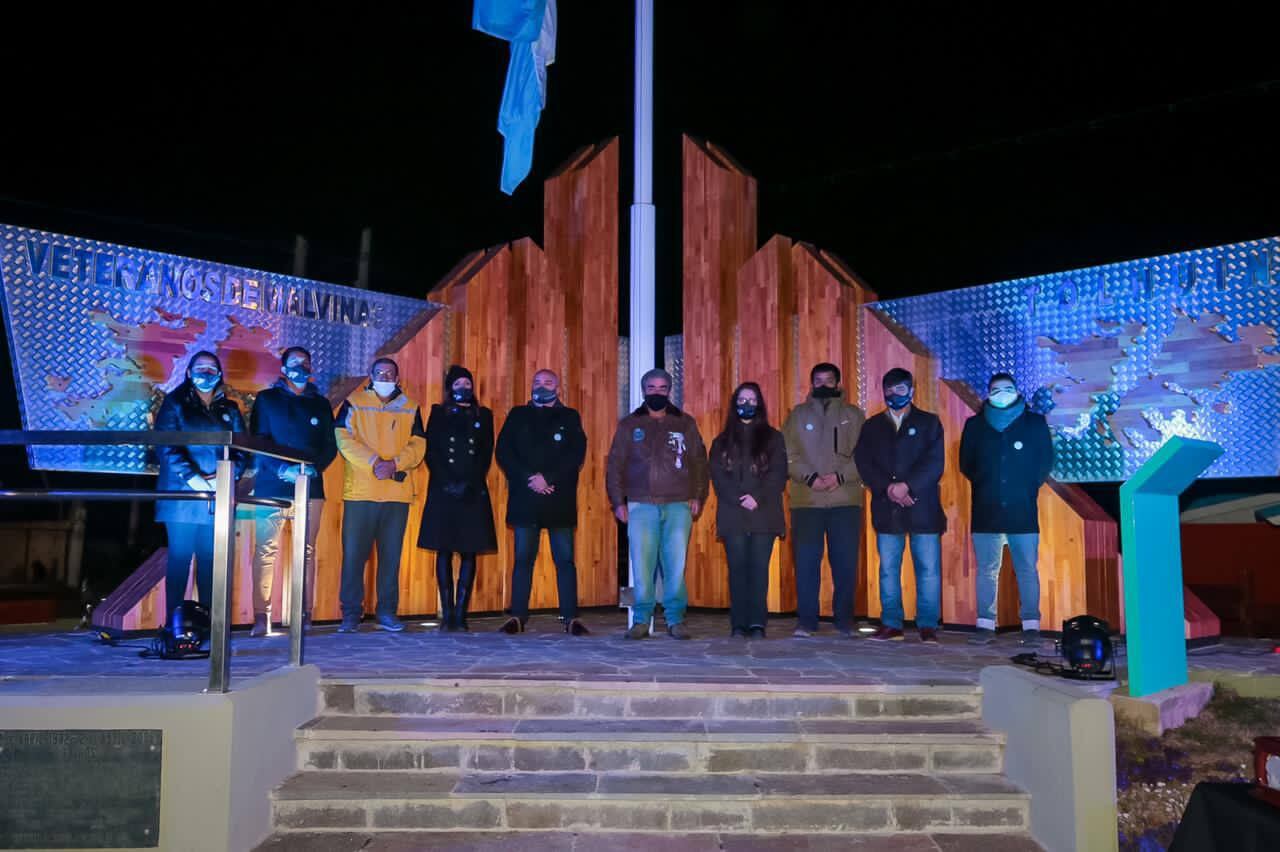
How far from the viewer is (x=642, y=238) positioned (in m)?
6.61

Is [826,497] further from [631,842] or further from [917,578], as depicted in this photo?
[631,842]

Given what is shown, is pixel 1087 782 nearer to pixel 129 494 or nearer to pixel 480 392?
pixel 129 494

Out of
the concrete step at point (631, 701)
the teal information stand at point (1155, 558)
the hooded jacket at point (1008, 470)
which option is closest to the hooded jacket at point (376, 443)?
the concrete step at point (631, 701)

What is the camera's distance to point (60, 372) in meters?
6.20

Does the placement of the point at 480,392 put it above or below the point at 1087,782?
above

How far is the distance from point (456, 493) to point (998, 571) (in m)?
3.70

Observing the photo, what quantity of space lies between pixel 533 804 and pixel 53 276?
16.0 feet

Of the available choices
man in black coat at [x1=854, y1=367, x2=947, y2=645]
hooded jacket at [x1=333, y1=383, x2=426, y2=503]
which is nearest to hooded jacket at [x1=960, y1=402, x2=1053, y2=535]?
man in black coat at [x1=854, y1=367, x2=947, y2=645]

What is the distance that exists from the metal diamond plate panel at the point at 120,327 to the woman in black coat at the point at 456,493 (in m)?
1.51

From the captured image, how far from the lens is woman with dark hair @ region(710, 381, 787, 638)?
20.0 feet

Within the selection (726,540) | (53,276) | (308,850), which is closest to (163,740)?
(308,850)

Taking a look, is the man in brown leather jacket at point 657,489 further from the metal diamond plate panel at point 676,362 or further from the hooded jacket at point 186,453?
the hooded jacket at point 186,453

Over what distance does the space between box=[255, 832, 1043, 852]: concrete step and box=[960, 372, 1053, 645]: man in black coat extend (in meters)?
2.65

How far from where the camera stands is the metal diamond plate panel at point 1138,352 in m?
6.15
